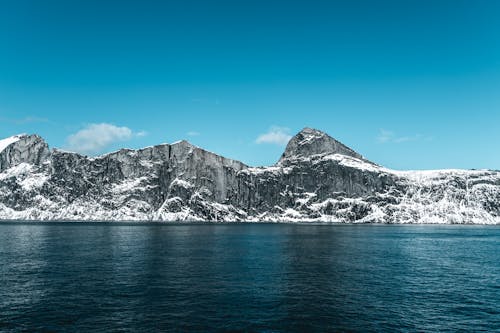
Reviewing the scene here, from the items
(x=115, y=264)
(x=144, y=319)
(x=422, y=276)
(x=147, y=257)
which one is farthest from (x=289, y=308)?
(x=147, y=257)

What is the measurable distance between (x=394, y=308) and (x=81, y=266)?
62.8 m

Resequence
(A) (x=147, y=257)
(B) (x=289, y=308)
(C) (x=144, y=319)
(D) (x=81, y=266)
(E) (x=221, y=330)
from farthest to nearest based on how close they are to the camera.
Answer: (A) (x=147, y=257) < (D) (x=81, y=266) < (B) (x=289, y=308) < (C) (x=144, y=319) < (E) (x=221, y=330)

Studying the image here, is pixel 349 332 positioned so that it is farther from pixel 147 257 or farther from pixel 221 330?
pixel 147 257

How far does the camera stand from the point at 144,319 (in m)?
45.8

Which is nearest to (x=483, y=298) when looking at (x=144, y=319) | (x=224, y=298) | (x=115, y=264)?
(x=224, y=298)

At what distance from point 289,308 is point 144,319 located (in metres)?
18.7

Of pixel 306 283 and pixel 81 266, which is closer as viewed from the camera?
pixel 306 283

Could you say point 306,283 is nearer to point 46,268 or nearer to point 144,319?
point 144,319

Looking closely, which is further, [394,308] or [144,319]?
[394,308]

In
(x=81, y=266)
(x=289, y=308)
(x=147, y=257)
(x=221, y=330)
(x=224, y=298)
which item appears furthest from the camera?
(x=147, y=257)

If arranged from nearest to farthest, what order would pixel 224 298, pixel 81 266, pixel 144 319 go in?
pixel 144 319 < pixel 224 298 < pixel 81 266

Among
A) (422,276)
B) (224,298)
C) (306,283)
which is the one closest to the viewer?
(224,298)

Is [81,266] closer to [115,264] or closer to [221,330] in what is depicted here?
[115,264]

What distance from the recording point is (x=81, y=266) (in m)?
81.9
